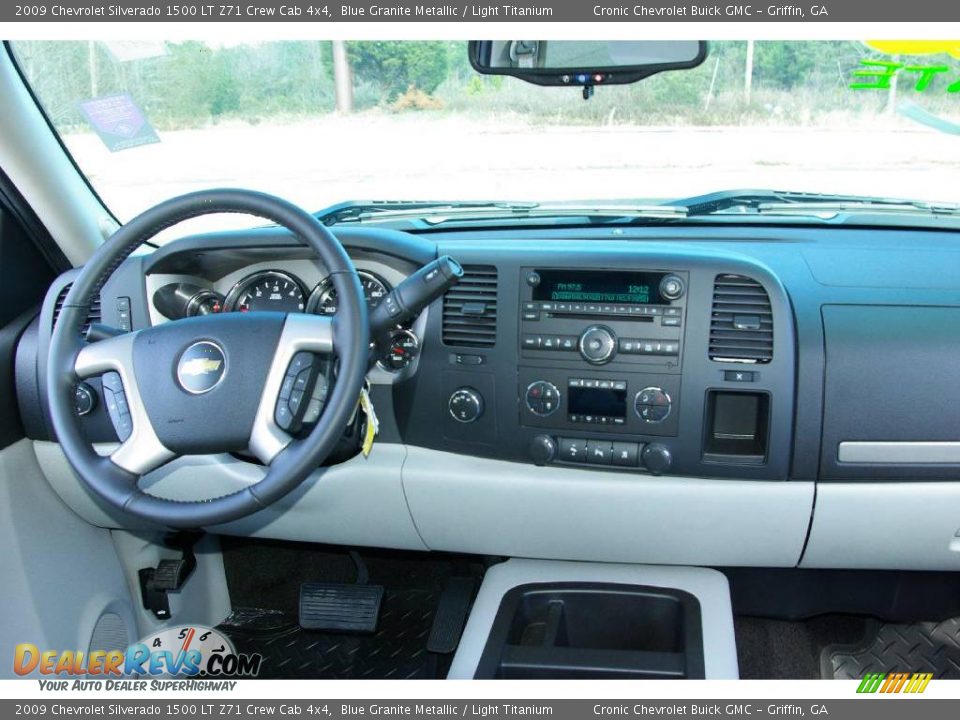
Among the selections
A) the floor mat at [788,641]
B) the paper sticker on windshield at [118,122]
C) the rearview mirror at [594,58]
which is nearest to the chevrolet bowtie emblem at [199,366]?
the rearview mirror at [594,58]

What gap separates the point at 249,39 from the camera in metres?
2.62

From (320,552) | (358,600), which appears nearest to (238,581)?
(320,552)

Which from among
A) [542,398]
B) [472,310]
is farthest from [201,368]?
[542,398]

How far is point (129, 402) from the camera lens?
191cm

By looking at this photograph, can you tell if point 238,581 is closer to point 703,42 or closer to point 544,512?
point 544,512

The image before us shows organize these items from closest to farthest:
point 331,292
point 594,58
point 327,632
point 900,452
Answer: point 594,58, point 900,452, point 331,292, point 327,632

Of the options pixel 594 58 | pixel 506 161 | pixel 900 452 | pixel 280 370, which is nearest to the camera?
pixel 280 370

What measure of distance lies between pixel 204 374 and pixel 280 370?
18 cm

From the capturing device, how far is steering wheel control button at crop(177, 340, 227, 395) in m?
1.88

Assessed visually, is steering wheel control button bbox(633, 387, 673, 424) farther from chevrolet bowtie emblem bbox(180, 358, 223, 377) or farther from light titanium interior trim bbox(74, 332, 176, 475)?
light titanium interior trim bbox(74, 332, 176, 475)

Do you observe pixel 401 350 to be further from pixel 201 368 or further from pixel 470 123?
pixel 470 123

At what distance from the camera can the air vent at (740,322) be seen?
7.31 feet

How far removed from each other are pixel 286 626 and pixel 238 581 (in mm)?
372

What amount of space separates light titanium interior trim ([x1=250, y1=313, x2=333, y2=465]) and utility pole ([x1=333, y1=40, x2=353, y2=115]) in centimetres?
113
